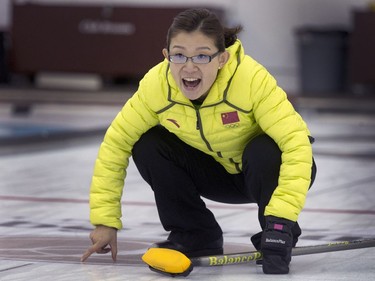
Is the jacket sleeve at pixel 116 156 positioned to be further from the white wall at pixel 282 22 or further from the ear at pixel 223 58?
the white wall at pixel 282 22

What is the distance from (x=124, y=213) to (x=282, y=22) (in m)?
11.1

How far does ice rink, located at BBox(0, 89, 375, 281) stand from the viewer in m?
3.70

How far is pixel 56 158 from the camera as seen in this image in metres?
7.59

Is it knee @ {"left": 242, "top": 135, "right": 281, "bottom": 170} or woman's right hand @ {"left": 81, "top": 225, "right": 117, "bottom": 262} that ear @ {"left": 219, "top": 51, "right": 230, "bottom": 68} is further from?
woman's right hand @ {"left": 81, "top": 225, "right": 117, "bottom": 262}

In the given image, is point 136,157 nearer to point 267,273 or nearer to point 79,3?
point 267,273

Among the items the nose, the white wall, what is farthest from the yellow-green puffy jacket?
the white wall

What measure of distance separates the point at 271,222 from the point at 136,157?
62cm

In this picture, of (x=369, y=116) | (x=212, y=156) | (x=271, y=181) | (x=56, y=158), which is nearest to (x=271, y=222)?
(x=271, y=181)

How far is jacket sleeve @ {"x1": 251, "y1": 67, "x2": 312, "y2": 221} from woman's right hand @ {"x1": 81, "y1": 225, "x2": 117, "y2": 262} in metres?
0.61

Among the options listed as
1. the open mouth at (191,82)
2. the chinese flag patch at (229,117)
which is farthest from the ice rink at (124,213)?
the open mouth at (191,82)

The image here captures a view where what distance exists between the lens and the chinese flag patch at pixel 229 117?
3.67m

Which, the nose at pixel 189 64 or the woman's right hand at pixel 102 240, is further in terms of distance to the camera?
the woman's right hand at pixel 102 240

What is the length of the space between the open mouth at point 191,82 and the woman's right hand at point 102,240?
612 millimetres

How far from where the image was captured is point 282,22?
52.4 ft
